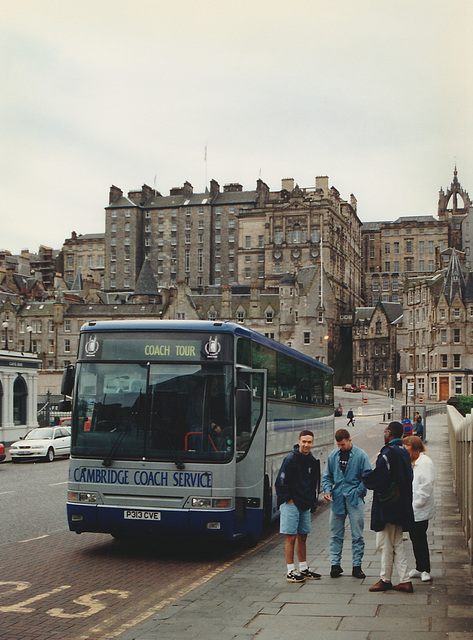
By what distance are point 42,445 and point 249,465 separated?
2125 cm

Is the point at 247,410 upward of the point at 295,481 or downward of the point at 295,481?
upward

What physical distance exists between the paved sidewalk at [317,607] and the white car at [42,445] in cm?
2135

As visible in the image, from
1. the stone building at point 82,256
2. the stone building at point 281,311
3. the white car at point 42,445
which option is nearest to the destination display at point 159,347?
the white car at point 42,445

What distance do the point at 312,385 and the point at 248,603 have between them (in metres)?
10.3

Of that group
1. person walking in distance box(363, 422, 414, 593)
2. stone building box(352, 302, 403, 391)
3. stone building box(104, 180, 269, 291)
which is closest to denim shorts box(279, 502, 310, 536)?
person walking in distance box(363, 422, 414, 593)

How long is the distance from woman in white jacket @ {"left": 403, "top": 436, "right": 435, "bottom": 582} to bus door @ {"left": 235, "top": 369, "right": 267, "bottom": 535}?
269 centimetres

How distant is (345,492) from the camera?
9633 mm

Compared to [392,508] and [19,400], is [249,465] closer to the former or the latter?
[392,508]

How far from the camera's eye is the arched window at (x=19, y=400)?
36.7 m

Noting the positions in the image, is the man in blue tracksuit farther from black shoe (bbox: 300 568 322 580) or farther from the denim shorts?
the denim shorts

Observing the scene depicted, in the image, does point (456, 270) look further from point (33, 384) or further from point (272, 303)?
point (33, 384)

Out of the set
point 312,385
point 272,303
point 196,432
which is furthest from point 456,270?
point 196,432

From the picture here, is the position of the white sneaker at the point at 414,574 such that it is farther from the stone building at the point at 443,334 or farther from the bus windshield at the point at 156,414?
the stone building at the point at 443,334

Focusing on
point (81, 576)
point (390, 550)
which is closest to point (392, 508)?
point (390, 550)
